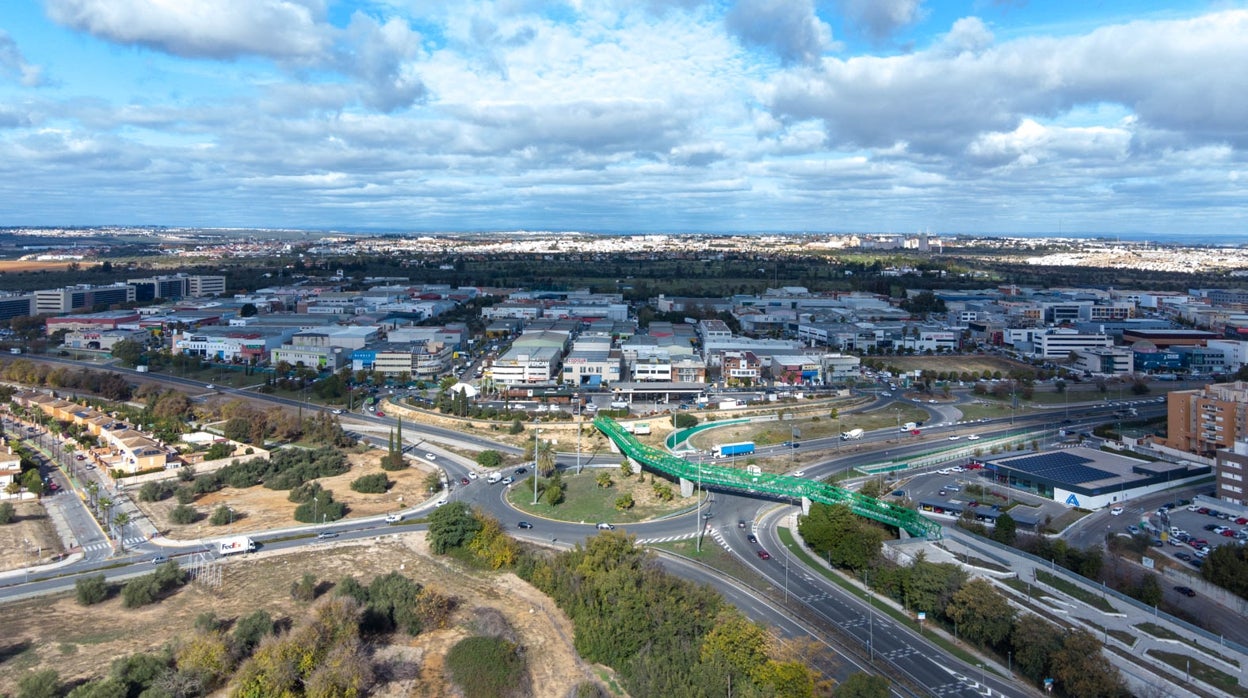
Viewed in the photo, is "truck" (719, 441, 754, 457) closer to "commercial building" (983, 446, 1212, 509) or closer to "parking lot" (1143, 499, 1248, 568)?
"commercial building" (983, 446, 1212, 509)

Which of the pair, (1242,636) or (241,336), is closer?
(1242,636)

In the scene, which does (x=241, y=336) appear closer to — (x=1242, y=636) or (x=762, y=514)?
(x=762, y=514)

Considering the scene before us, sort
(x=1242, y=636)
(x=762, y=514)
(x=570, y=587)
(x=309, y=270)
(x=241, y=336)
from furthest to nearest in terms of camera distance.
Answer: (x=309, y=270) < (x=241, y=336) < (x=762, y=514) < (x=570, y=587) < (x=1242, y=636)

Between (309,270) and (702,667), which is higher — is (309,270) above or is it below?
above

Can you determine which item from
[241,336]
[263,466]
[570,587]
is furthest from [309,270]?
[570,587]

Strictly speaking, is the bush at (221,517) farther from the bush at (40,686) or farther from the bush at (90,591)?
the bush at (40,686)

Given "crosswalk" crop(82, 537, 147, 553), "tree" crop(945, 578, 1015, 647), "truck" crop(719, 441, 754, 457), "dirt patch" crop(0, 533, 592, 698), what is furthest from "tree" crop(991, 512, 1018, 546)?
"crosswalk" crop(82, 537, 147, 553)

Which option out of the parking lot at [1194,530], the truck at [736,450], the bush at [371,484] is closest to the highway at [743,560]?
the bush at [371,484]

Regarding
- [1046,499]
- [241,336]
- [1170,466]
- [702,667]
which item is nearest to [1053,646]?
[702,667]

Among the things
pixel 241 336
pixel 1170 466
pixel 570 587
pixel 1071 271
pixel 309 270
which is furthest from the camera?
pixel 1071 271
